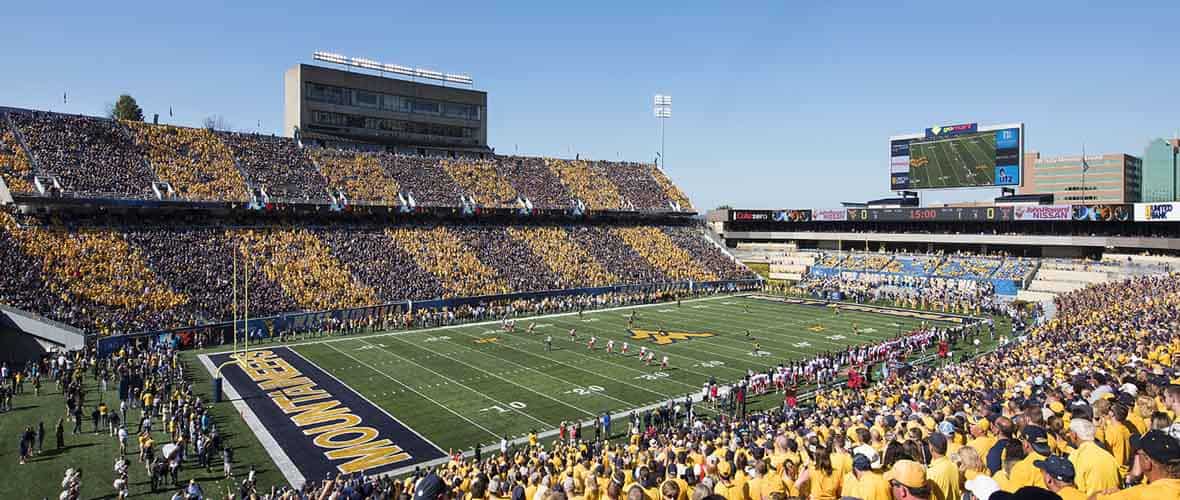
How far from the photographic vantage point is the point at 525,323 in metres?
39.3

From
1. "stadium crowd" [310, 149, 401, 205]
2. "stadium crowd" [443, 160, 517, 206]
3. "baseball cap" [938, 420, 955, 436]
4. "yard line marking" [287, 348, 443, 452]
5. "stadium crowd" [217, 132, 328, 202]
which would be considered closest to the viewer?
"baseball cap" [938, 420, 955, 436]

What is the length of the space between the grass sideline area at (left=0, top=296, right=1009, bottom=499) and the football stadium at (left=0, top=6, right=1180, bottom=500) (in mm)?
172

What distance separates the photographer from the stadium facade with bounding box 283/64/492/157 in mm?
57438

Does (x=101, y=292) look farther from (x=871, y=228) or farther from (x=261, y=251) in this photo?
(x=871, y=228)

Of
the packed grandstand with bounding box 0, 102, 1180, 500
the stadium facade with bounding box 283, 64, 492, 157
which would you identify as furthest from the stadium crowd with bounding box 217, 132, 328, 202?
the stadium facade with bounding box 283, 64, 492, 157

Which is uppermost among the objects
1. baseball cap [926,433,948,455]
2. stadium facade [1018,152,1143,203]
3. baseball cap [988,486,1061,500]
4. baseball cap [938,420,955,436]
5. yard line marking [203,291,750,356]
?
stadium facade [1018,152,1143,203]

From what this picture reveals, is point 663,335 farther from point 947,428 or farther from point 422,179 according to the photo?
point 422,179

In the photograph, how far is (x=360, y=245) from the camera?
45.1 metres

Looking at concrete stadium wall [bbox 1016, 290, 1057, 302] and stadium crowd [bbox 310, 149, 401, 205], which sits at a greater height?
stadium crowd [bbox 310, 149, 401, 205]

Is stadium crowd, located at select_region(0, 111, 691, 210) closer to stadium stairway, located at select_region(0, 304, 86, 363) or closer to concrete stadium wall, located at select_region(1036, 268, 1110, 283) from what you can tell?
stadium stairway, located at select_region(0, 304, 86, 363)

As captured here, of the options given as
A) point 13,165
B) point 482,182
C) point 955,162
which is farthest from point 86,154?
point 955,162

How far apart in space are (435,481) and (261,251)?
3806cm

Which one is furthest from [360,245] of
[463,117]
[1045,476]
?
[1045,476]

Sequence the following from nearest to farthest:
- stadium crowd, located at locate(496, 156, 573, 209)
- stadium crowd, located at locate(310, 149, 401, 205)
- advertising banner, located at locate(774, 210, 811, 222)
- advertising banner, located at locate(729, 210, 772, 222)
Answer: stadium crowd, located at locate(310, 149, 401, 205) < stadium crowd, located at locate(496, 156, 573, 209) < advertising banner, located at locate(774, 210, 811, 222) < advertising banner, located at locate(729, 210, 772, 222)
